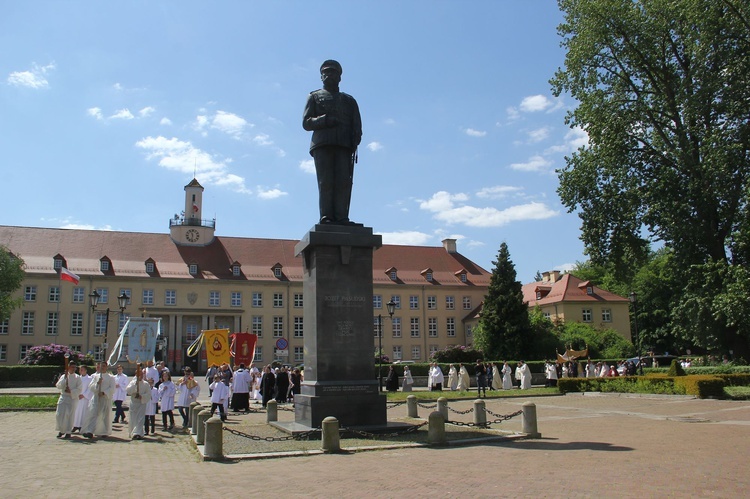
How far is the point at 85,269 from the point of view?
6356 centimetres

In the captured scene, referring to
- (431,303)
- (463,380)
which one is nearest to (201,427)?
(463,380)

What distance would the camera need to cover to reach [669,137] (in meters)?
33.2

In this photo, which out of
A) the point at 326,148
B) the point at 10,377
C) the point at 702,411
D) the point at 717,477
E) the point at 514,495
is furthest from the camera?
the point at 10,377

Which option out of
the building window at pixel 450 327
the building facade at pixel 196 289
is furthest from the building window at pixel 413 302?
the building window at pixel 450 327

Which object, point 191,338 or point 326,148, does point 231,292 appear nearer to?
point 191,338

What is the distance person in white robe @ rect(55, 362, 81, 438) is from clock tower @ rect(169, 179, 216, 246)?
181 feet

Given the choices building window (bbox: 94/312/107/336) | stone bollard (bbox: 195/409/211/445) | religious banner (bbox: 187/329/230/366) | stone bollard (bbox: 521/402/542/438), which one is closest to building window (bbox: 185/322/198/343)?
building window (bbox: 94/312/107/336)

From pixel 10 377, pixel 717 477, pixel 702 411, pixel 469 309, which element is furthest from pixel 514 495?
pixel 469 309

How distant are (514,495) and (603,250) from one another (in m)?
28.6

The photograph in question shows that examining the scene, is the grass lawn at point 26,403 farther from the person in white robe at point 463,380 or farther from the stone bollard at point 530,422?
the person in white robe at point 463,380

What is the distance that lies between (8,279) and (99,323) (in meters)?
11.6

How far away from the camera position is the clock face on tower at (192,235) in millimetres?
69875

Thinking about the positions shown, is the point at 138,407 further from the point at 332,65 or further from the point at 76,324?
the point at 76,324

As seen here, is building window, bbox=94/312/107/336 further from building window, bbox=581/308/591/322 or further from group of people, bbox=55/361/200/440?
group of people, bbox=55/361/200/440
